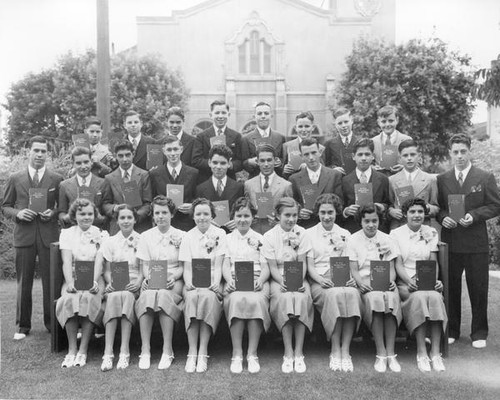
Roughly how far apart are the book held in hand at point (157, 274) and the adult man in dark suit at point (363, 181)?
1907mm

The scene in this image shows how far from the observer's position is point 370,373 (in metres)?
5.17

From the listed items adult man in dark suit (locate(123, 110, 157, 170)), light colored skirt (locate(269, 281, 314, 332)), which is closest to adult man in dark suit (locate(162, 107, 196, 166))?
adult man in dark suit (locate(123, 110, 157, 170))

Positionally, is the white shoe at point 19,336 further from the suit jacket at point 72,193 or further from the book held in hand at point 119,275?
the book held in hand at point 119,275

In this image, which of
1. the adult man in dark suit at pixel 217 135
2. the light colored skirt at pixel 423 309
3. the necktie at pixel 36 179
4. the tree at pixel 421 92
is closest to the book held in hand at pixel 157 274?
the adult man in dark suit at pixel 217 135

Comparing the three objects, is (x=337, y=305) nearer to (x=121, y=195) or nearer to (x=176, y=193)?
(x=176, y=193)

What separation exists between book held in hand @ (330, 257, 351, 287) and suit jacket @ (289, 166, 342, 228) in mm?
874

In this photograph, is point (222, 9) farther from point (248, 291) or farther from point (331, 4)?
point (248, 291)

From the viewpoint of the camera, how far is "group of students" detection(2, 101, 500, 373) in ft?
17.9

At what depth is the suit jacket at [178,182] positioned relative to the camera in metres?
6.49

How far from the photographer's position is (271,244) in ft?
18.9

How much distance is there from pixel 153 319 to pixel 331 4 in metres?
35.3

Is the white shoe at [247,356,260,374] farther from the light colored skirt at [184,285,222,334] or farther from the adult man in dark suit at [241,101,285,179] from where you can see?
the adult man in dark suit at [241,101,285,179]

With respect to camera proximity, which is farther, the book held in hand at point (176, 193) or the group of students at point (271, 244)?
the book held in hand at point (176, 193)

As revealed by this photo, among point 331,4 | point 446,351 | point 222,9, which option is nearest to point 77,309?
point 446,351
